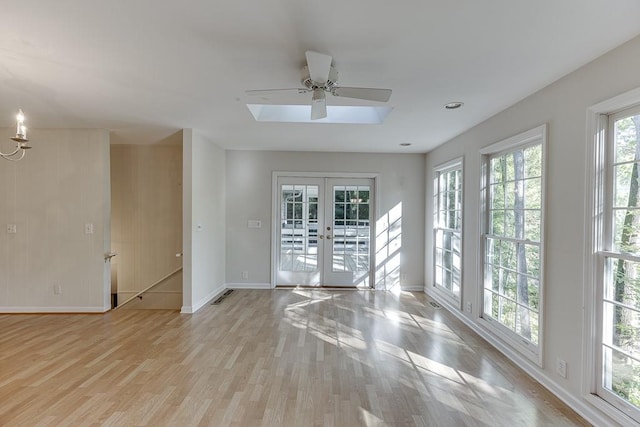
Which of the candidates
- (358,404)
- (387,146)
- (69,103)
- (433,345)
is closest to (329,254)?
(387,146)

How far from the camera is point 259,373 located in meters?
2.67

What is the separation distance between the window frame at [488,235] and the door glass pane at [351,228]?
227 centimetres

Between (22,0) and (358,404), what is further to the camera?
(358,404)

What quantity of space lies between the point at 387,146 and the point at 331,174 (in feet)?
3.55

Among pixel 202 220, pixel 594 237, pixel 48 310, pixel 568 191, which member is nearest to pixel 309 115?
pixel 202 220

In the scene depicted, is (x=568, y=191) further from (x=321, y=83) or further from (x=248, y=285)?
(x=248, y=285)

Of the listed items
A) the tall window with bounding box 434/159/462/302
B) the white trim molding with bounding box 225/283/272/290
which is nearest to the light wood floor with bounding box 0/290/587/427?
the tall window with bounding box 434/159/462/302

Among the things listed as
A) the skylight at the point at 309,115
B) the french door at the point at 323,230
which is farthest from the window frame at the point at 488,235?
the french door at the point at 323,230

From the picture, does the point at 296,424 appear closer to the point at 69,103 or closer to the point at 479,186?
the point at 479,186

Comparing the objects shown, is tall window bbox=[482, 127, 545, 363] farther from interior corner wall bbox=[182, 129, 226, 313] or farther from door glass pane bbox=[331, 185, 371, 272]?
interior corner wall bbox=[182, 129, 226, 313]

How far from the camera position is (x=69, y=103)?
3.12 meters

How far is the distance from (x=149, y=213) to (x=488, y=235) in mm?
4977

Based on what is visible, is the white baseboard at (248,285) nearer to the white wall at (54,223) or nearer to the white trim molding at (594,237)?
the white wall at (54,223)

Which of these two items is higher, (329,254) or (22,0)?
(22,0)
